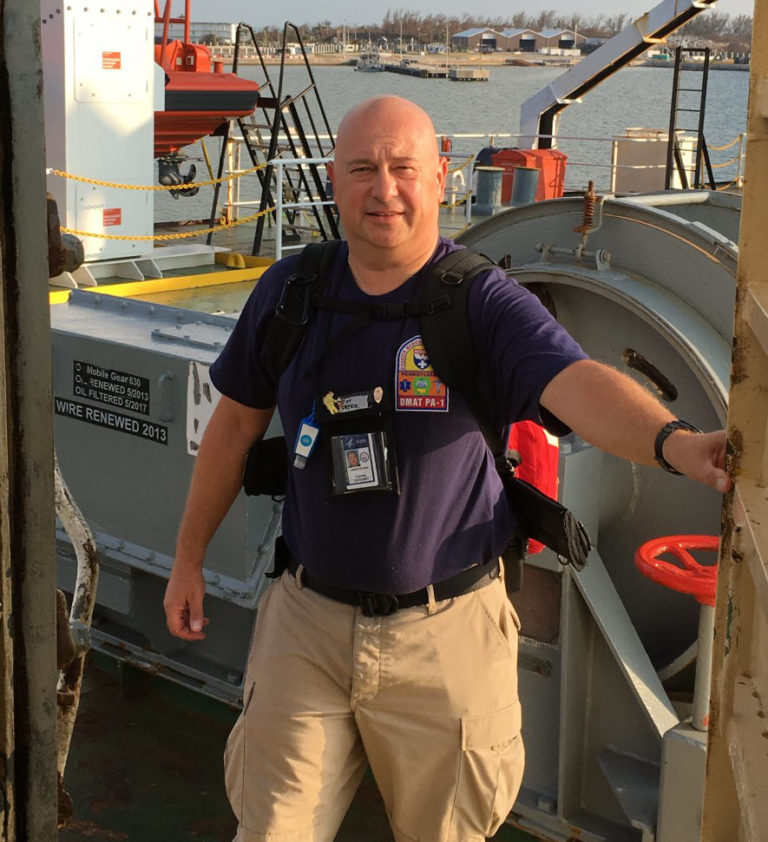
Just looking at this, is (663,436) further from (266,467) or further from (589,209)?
(589,209)

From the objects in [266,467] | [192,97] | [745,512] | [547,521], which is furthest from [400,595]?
[192,97]

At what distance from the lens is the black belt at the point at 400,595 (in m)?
2.53

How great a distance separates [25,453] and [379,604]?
91 cm

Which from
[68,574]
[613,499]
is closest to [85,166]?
[68,574]

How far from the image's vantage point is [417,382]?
246cm

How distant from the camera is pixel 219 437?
9.32ft

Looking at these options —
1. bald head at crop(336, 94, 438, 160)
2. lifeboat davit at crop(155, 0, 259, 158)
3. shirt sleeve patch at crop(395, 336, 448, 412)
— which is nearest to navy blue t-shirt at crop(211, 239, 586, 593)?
shirt sleeve patch at crop(395, 336, 448, 412)

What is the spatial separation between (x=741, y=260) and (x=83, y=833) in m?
3.46

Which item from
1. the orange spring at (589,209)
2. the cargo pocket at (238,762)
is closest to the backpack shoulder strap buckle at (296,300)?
the cargo pocket at (238,762)

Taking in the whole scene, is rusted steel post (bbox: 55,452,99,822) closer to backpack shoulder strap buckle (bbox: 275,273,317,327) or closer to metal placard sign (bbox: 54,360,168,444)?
backpack shoulder strap buckle (bbox: 275,273,317,327)

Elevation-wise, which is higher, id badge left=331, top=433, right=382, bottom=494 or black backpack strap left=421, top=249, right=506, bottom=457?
black backpack strap left=421, top=249, right=506, bottom=457

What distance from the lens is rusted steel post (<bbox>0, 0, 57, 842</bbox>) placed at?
1749 mm

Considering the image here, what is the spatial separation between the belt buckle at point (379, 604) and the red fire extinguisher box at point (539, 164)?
8.90 metres

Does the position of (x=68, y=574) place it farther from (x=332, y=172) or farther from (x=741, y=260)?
(x=741, y=260)
